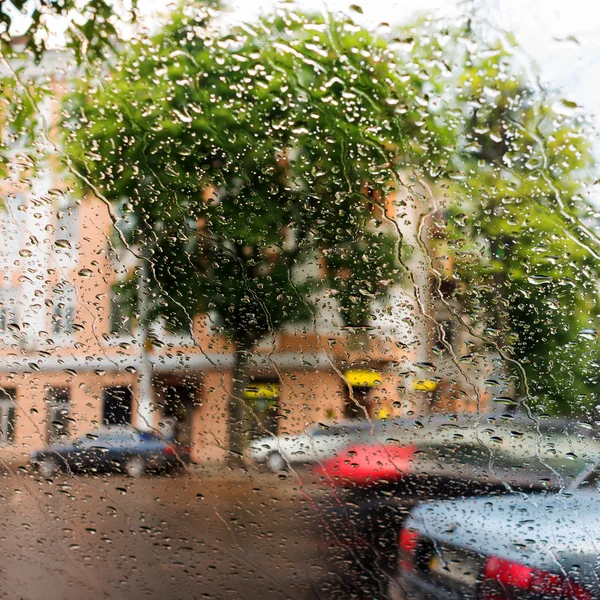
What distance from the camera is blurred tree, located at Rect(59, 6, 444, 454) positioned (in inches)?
67.0

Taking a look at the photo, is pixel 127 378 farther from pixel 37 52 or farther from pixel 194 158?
pixel 37 52

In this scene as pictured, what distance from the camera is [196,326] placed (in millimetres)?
1749

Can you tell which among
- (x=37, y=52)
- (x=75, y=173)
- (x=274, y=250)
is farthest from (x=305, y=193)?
(x=37, y=52)

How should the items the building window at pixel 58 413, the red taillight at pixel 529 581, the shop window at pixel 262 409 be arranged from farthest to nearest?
the building window at pixel 58 413 < the shop window at pixel 262 409 < the red taillight at pixel 529 581

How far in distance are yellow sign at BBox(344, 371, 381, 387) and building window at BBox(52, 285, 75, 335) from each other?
862mm

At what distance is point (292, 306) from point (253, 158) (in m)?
0.46

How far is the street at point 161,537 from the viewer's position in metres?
1.67

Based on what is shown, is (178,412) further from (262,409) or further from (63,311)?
(63,311)

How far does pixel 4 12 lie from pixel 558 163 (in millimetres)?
1751

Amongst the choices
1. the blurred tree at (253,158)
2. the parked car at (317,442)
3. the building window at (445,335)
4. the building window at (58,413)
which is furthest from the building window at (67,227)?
the building window at (445,335)

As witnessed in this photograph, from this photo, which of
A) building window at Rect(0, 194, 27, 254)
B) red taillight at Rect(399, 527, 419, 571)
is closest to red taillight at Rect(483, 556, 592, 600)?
red taillight at Rect(399, 527, 419, 571)

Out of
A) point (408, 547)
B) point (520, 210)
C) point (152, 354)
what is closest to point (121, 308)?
point (152, 354)

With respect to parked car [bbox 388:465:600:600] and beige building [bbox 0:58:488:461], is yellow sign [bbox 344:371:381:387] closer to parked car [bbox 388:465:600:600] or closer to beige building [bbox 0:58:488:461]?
beige building [bbox 0:58:488:461]

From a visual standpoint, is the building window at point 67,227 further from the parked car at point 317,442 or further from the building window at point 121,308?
the parked car at point 317,442
